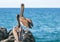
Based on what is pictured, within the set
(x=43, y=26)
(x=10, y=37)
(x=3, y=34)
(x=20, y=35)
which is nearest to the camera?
(x=20, y=35)

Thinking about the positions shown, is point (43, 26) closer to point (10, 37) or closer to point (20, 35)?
point (10, 37)

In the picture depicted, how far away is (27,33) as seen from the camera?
12125mm

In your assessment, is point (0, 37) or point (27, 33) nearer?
point (27, 33)

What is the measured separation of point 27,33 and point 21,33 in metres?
1.18

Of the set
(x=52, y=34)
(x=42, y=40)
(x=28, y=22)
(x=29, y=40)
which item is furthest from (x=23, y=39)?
(x=52, y=34)

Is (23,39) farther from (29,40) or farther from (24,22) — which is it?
(24,22)

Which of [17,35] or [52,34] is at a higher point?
[17,35]

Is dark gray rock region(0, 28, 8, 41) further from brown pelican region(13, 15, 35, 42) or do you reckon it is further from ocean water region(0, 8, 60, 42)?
ocean water region(0, 8, 60, 42)

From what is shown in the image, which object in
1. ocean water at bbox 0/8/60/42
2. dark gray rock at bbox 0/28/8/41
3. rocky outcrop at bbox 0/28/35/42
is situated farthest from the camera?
ocean water at bbox 0/8/60/42

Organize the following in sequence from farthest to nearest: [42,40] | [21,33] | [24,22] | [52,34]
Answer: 1. [52,34]
2. [42,40]
3. [24,22]
4. [21,33]

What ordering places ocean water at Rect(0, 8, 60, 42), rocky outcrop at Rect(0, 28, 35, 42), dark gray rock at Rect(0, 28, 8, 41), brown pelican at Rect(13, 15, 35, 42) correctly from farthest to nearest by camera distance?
1. ocean water at Rect(0, 8, 60, 42)
2. dark gray rock at Rect(0, 28, 8, 41)
3. rocky outcrop at Rect(0, 28, 35, 42)
4. brown pelican at Rect(13, 15, 35, 42)

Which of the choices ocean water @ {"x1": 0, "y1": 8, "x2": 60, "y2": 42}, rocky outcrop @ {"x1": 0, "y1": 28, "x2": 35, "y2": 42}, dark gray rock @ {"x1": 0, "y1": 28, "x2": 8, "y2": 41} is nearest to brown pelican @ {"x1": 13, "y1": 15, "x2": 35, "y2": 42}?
rocky outcrop @ {"x1": 0, "y1": 28, "x2": 35, "y2": 42}

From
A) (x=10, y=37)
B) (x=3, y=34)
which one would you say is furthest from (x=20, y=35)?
(x=3, y=34)

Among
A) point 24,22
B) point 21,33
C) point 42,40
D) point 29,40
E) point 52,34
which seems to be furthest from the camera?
point 52,34
